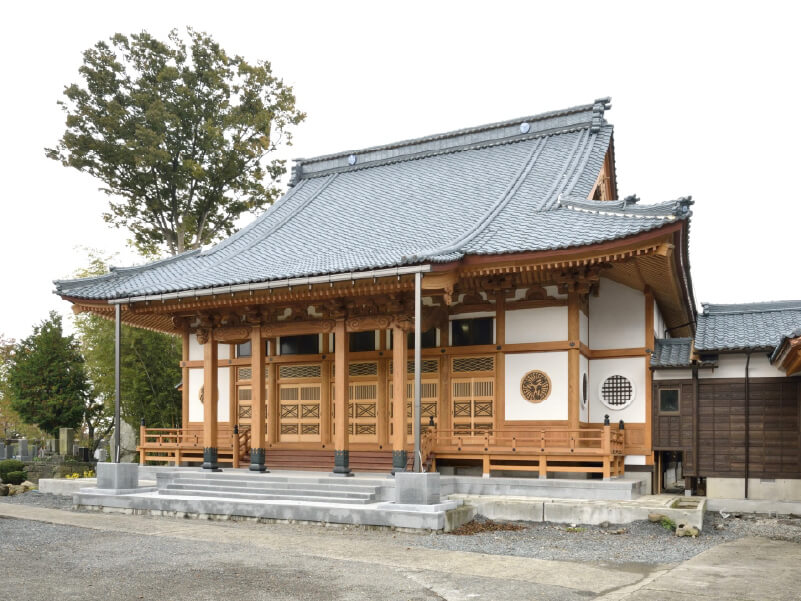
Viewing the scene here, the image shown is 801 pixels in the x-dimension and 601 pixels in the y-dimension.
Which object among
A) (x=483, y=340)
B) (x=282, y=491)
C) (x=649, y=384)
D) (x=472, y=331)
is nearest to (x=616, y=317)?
(x=649, y=384)

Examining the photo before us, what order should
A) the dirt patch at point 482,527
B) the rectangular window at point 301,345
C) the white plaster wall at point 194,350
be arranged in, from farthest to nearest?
the white plaster wall at point 194,350 < the rectangular window at point 301,345 < the dirt patch at point 482,527

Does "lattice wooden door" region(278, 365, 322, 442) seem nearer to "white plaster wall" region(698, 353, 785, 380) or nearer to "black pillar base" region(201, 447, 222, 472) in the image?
"black pillar base" region(201, 447, 222, 472)

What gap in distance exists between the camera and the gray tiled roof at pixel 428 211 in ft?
48.0

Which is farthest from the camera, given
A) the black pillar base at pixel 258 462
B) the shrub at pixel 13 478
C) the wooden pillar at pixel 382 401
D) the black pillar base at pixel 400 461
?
the shrub at pixel 13 478

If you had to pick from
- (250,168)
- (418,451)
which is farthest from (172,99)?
(418,451)

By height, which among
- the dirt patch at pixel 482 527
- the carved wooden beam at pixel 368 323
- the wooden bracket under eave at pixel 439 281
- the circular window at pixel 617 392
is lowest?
the dirt patch at pixel 482 527

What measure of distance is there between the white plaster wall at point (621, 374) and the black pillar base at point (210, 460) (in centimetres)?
822

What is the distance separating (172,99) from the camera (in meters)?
29.8

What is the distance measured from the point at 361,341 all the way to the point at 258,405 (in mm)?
2699

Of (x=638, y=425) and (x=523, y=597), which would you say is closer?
(x=523, y=597)

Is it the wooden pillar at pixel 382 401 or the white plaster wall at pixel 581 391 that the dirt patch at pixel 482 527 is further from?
the wooden pillar at pixel 382 401

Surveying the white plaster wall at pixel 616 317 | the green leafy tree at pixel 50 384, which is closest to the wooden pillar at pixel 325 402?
the white plaster wall at pixel 616 317

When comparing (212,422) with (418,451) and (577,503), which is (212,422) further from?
(577,503)

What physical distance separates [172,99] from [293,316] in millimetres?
15758
